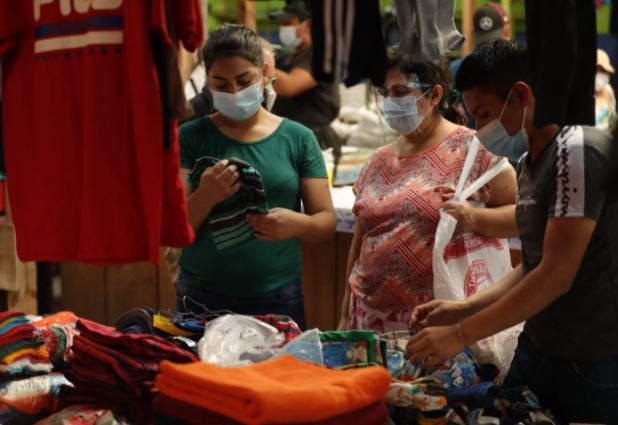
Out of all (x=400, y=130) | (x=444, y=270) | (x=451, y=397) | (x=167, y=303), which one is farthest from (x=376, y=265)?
(x=167, y=303)

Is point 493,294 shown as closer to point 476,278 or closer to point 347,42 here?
point 476,278

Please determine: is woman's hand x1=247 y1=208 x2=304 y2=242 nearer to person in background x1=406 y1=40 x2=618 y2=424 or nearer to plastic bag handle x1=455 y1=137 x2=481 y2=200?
plastic bag handle x1=455 y1=137 x2=481 y2=200

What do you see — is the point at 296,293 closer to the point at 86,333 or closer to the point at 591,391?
the point at 86,333

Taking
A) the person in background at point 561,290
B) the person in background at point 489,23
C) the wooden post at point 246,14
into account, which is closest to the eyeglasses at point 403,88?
the person in background at point 561,290

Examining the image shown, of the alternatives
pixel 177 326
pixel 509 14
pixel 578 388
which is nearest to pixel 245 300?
pixel 177 326

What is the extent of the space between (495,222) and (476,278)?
18cm

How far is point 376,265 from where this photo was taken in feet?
9.20

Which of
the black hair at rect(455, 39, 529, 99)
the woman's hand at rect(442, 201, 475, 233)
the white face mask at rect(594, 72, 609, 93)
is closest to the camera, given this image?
the black hair at rect(455, 39, 529, 99)

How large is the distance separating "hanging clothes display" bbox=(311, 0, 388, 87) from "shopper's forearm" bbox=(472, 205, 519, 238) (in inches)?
29.7

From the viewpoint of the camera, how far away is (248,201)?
2.83 metres

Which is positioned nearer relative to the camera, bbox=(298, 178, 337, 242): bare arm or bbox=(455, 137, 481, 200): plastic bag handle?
bbox=(455, 137, 481, 200): plastic bag handle

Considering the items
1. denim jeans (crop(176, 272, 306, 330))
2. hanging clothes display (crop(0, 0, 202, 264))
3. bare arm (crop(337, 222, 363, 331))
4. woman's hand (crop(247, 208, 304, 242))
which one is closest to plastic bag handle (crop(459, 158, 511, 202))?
bare arm (crop(337, 222, 363, 331))

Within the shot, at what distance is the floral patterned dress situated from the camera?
275 centimetres

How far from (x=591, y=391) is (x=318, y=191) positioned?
119cm
